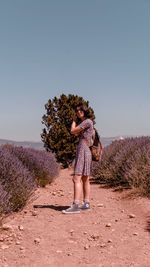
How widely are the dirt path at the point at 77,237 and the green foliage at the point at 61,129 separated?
32.7ft

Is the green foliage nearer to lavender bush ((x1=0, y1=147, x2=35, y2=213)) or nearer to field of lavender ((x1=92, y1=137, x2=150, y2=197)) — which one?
field of lavender ((x1=92, y1=137, x2=150, y2=197))

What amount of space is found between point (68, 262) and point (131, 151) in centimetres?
639

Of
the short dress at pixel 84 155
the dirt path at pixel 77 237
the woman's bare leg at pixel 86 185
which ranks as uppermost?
the short dress at pixel 84 155

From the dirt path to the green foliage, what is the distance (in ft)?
32.7

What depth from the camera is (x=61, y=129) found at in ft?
55.4

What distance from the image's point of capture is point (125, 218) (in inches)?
224

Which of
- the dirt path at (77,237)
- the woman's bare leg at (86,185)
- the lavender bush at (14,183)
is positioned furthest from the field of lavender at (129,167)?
the lavender bush at (14,183)

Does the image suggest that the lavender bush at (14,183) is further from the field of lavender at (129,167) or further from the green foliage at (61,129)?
the green foliage at (61,129)

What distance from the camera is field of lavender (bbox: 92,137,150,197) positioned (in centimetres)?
771

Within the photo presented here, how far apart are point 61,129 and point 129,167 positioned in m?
8.53

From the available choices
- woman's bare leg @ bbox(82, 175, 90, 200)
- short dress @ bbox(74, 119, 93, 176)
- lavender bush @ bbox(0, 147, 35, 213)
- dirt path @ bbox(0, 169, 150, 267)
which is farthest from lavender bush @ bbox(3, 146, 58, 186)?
short dress @ bbox(74, 119, 93, 176)

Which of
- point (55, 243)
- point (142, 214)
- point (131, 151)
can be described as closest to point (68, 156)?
point (131, 151)

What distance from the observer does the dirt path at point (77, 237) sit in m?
3.70

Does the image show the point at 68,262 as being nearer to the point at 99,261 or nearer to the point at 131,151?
the point at 99,261
